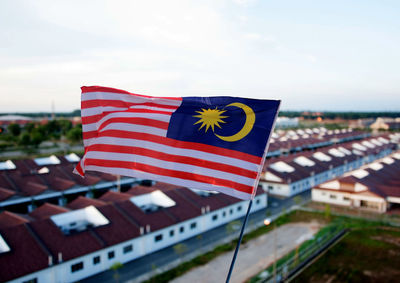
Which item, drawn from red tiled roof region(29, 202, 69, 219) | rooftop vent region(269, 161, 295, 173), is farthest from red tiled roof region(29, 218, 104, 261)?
rooftop vent region(269, 161, 295, 173)

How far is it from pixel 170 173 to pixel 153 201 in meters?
20.5

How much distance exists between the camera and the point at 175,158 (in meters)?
7.32

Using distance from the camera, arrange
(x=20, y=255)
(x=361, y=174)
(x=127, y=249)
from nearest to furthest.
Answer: (x=20, y=255) < (x=127, y=249) < (x=361, y=174)

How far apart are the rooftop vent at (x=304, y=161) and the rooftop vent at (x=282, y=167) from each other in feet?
13.2

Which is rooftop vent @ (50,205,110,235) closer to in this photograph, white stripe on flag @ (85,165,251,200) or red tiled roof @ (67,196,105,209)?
red tiled roof @ (67,196,105,209)

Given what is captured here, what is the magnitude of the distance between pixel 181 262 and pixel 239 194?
1594cm

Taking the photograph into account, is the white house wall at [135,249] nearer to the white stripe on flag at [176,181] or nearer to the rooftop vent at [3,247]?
the rooftop vent at [3,247]

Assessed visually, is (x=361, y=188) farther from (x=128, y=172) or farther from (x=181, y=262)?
(x=128, y=172)

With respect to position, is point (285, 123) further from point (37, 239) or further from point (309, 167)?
point (37, 239)

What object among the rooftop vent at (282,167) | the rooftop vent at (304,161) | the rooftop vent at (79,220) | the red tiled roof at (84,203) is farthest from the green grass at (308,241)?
the rooftop vent at (304,161)

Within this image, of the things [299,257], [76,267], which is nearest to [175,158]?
[76,267]

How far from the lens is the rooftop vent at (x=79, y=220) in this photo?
2184 centimetres

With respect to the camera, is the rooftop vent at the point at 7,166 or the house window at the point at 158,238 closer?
the house window at the point at 158,238

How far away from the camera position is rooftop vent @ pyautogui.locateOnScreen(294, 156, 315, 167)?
44.2 meters
